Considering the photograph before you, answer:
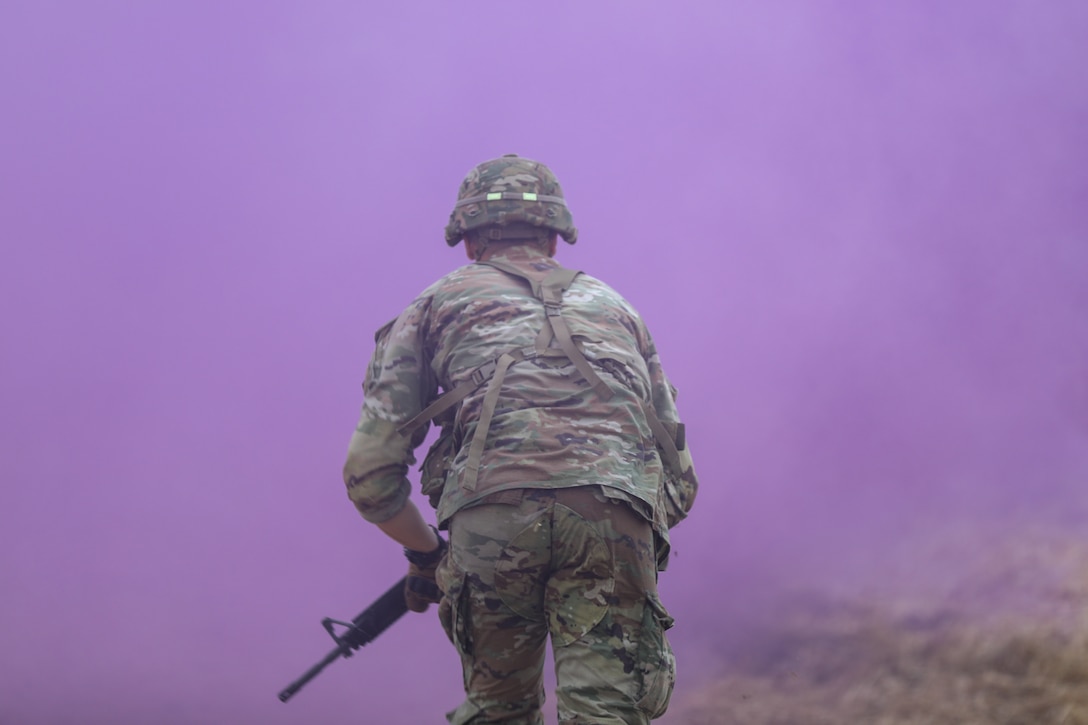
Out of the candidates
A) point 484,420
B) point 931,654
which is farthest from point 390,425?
point 931,654

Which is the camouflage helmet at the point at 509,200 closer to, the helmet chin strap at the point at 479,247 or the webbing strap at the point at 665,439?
the helmet chin strap at the point at 479,247

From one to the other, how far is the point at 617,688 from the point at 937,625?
8.61ft

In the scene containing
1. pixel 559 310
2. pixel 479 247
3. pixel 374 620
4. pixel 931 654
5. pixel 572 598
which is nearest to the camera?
pixel 572 598

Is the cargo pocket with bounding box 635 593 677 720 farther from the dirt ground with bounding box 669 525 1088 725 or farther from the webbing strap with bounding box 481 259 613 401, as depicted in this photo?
the dirt ground with bounding box 669 525 1088 725

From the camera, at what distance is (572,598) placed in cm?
213

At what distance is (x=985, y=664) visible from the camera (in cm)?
399


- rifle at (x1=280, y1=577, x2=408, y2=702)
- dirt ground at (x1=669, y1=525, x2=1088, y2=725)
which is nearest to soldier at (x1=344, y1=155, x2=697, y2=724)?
rifle at (x1=280, y1=577, x2=408, y2=702)

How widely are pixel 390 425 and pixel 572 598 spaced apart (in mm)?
552

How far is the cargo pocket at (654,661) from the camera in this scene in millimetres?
2127

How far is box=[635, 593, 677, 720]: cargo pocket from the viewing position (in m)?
2.13

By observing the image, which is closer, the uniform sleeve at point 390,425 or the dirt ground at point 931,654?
the uniform sleeve at point 390,425

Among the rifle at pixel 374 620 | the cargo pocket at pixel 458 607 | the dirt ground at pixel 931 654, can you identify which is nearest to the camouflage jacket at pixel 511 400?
the cargo pocket at pixel 458 607

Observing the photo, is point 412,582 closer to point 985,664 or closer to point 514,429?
point 514,429

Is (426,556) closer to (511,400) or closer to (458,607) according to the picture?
(458,607)
